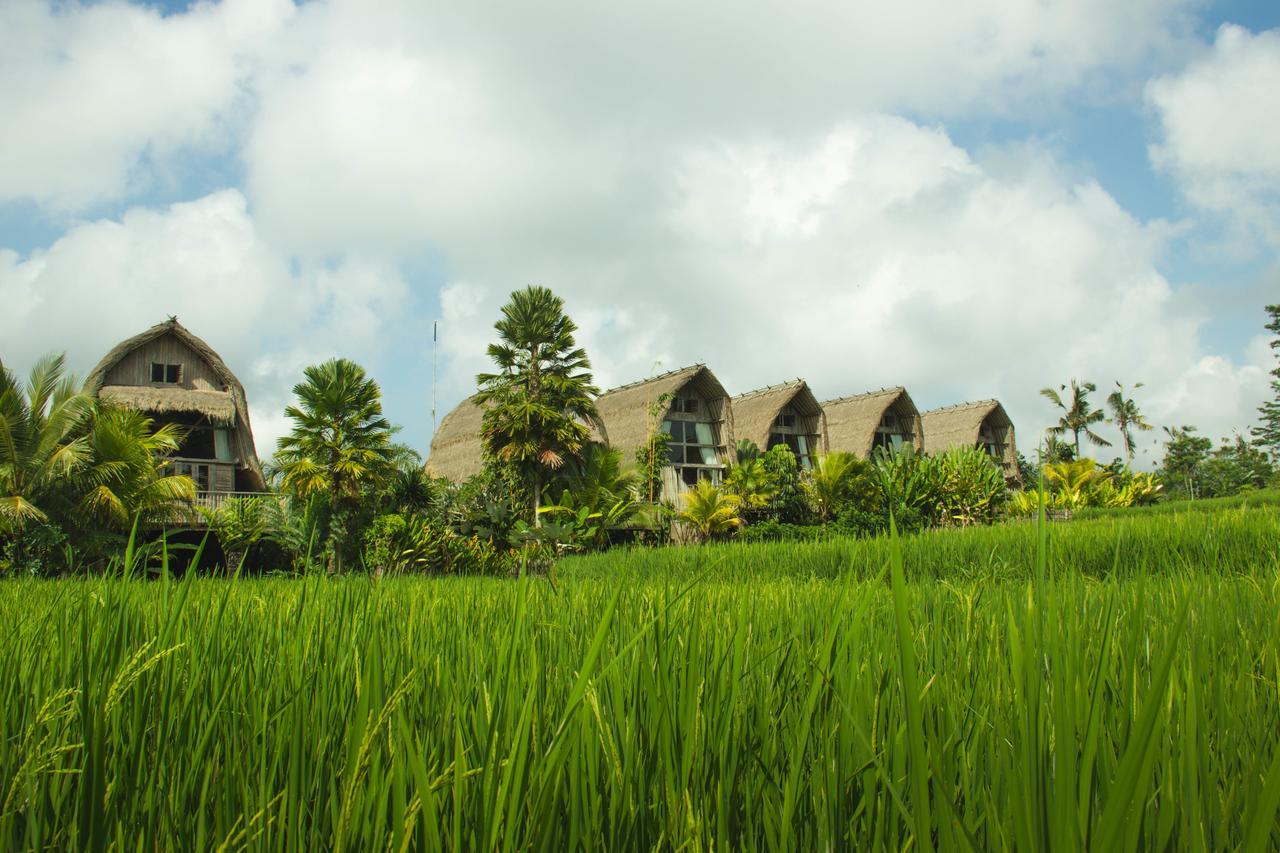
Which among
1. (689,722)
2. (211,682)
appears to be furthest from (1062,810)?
(211,682)

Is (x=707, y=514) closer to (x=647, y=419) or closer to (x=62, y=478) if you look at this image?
(x=647, y=419)

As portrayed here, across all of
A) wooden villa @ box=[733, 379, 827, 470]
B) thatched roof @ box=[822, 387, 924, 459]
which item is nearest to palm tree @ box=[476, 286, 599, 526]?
wooden villa @ box=[733, 379, 827, 470]

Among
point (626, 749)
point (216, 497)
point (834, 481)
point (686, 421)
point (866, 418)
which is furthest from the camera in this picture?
point (866, 418)

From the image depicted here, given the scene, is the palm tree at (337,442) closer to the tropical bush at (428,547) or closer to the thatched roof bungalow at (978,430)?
A: the tropical bush at (428,547)

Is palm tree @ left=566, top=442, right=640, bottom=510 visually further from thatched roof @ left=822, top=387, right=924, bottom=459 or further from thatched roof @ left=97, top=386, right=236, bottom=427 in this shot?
thatched roof @ left=822, top=387, right=924, bottom=459

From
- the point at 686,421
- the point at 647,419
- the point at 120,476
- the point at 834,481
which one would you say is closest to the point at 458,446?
the point at 647,419

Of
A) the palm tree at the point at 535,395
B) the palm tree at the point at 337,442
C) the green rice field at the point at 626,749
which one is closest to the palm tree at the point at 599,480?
the palm tree at the point at 535,395

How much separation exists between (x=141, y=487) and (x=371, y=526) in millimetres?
4319

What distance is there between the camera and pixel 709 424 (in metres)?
24.3

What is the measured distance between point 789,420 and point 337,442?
14.3m

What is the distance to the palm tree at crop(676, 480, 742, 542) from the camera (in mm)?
18969

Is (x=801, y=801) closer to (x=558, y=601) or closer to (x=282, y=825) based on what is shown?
(x=282, y=825)

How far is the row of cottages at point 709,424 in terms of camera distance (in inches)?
896

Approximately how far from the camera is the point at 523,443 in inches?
701
